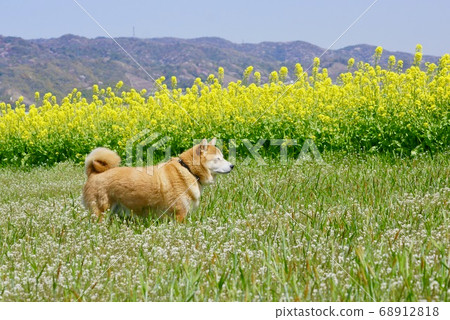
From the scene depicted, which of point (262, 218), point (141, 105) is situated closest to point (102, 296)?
point (262, 218)

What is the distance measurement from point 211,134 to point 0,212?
4.03 m

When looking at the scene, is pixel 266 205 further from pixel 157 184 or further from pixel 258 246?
pixel 258 246

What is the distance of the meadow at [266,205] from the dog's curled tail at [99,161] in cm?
47

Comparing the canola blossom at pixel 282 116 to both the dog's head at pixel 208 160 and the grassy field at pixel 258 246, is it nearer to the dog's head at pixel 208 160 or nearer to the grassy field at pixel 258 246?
the grassy field at pixel 258 246

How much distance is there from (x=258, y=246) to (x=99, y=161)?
6.55 feet

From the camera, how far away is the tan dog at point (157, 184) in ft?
15.3

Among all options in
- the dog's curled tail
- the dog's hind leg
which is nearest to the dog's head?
the dog's hind leg

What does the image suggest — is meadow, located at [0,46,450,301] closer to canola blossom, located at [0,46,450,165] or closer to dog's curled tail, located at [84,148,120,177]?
canola blossom, located at [0,46,450,165]

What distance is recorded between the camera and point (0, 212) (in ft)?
18.4

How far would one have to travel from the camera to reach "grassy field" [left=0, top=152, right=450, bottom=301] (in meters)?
2.77

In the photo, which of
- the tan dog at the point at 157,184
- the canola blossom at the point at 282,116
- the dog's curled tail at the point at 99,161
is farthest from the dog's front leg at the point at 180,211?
the canola blossom at the point at 282,116

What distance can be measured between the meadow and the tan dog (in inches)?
6.3

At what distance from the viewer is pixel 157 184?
469 centimetres

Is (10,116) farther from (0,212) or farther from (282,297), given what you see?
(282,297)
